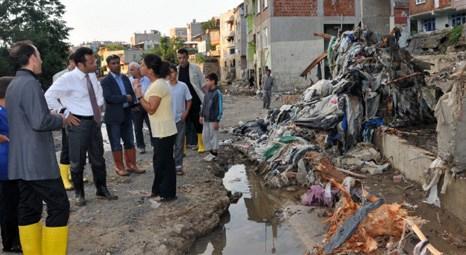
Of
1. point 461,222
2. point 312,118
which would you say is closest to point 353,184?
point 461,222

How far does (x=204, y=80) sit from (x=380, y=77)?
3242 millimetres

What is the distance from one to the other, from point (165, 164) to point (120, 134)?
173cm

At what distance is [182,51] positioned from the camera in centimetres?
859

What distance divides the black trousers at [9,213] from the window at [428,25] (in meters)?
38.8

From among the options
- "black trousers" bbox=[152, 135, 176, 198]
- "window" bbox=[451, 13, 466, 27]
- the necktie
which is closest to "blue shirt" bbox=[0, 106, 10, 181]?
the necktie

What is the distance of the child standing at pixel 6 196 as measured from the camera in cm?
411

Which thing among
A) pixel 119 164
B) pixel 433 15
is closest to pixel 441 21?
pixel 433 15

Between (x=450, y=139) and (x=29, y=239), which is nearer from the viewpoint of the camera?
(x=29, y=239)

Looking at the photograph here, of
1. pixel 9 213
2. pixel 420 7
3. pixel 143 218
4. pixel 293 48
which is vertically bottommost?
pixel 143 218

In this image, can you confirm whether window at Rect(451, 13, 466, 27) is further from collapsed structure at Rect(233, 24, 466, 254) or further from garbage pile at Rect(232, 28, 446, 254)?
garbage pile at Rect(232, 28, 446, 254)

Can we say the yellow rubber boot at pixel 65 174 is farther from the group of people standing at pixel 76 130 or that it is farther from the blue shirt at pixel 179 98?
the blue shirt at pixel 179 98

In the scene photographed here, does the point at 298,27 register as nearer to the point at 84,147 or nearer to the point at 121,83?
the point at 121,83

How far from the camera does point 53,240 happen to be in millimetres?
3727

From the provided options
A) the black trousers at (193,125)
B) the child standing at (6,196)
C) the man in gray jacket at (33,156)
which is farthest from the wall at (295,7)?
the man in gray jacket at (33,156)
